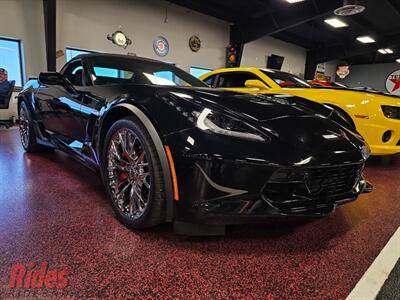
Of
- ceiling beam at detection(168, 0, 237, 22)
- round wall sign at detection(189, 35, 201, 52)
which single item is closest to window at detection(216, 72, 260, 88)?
ceiling beam at detection(168, 0, 237, 22)

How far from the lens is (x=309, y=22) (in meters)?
10.1

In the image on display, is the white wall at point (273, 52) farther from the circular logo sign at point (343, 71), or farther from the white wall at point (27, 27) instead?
the white wall at point (27, 27)

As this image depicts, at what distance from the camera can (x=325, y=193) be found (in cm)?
122

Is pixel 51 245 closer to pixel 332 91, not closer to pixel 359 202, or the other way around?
pixel 359 202

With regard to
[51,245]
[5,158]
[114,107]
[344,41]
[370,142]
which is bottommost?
[5,158]

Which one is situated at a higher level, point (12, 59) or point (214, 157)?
point (12, 59)

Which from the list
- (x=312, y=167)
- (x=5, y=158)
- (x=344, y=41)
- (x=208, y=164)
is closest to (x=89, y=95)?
(x=208, y=164)


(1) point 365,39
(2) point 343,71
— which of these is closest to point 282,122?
(1) point 365,39

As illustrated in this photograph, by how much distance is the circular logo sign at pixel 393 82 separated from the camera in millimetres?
15398

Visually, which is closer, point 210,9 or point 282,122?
point 282,122

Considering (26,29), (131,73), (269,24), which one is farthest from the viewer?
(269,24)

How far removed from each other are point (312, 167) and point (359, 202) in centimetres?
101

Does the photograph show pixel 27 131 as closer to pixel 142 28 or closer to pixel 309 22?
pixel 142 28

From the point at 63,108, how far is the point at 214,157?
4.77 feet
